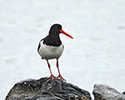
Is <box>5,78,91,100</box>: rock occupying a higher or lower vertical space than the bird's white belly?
lower

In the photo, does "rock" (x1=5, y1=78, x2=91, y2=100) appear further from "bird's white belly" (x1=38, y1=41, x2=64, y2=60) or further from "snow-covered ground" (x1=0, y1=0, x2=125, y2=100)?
"snow-covered ground" (x1=0, y1=0, x2=125, y2=100)

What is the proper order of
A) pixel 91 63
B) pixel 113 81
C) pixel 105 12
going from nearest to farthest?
pixel 113 81 < pixel 91 63 < pixel 105 12

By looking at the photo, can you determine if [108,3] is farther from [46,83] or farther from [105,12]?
[46,83]

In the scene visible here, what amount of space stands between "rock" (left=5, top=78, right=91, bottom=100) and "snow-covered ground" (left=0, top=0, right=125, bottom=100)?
9.59 m

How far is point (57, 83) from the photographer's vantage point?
995 centimetres

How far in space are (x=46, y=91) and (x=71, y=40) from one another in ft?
63.9

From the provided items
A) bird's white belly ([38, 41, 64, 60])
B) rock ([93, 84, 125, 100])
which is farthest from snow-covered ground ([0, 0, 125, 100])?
rock ([93, 84, 125, 100])

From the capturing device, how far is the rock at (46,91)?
9461 millimetres

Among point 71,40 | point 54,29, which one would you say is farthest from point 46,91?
point 71,40

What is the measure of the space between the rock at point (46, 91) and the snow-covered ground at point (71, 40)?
9.59m

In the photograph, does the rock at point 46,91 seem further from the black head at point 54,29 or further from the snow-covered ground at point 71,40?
the snow-covered ground at point 71,40

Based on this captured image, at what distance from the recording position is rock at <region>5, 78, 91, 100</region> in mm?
9461

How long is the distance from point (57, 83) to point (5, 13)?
84.9 feet

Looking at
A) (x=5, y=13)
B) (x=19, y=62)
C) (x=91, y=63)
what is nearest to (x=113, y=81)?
(x=91, y=63)
